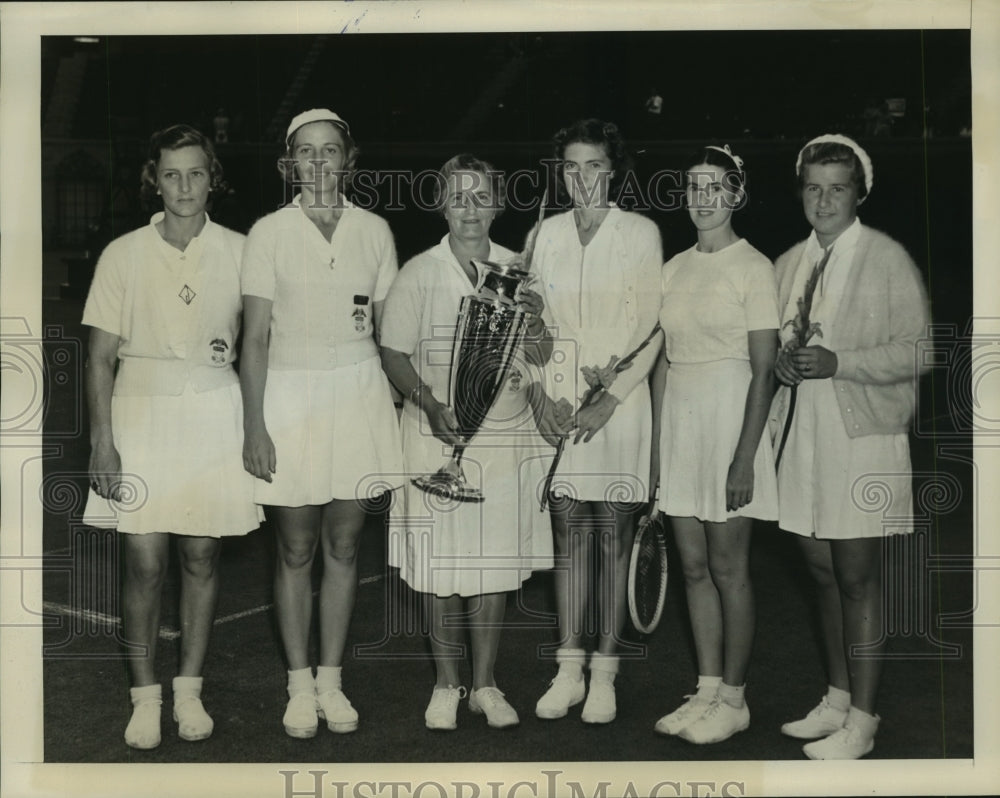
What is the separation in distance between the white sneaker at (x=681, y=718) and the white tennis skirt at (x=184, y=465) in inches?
61.7

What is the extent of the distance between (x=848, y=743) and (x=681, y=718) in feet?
1.89

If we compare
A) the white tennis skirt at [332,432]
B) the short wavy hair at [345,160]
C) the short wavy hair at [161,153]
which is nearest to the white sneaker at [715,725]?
the white tennis skirt at [332,432]

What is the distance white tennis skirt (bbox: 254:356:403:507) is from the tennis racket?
36.8 inches

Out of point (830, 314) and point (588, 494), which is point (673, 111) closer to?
point (830, 314)

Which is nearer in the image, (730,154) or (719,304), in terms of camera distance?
(719,304)

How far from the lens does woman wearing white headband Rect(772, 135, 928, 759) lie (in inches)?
155

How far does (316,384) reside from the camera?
394cm

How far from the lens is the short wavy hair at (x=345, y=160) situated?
4020mm

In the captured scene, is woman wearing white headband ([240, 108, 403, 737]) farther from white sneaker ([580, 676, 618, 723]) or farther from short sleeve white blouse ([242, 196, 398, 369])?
white sneaker ([580, 676, 618, 723])

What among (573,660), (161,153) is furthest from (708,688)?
(161,153)

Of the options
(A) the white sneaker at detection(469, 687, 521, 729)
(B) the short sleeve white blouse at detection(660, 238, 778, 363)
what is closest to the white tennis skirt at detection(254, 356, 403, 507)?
(A) the white sneaker at detection(469, 687, 521, 729)

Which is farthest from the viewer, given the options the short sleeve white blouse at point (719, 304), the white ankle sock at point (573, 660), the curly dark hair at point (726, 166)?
the white ankle sock at point (573, 660)

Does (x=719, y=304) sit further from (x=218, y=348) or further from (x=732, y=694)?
(x=218, y=348)

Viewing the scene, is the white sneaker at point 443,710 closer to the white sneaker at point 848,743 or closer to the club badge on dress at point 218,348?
the white sneaker at point 848,743
